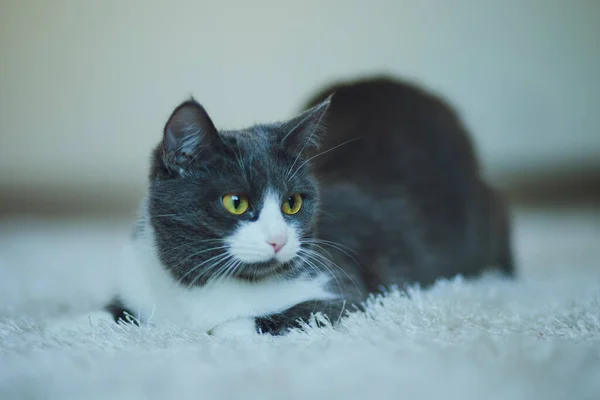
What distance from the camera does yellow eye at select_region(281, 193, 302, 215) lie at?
91 cm

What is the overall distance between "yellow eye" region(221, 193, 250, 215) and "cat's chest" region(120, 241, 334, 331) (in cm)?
14

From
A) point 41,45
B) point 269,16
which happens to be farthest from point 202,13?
point 41,45

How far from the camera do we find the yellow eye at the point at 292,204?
91 centimetres

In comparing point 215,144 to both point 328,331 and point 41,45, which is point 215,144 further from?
point 41,45

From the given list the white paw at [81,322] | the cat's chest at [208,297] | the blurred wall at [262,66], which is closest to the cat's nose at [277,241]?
the cat's chest at [208,297]

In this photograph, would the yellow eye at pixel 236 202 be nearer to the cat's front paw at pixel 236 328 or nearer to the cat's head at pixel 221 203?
the cat's head at pixel 221 203

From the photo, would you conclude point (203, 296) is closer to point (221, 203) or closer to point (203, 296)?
point (203, 296)

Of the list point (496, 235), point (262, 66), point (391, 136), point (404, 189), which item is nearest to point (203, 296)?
point (404, 189)

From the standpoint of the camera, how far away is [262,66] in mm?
2947

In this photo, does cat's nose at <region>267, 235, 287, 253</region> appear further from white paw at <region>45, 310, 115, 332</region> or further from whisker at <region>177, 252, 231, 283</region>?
white paw at <region>45, 310, 115, 332</region>

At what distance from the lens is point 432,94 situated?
1639 mm

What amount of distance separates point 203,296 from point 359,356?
368 millimetres

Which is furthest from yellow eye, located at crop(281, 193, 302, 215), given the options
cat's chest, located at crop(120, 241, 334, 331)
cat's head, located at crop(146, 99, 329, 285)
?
cat's chest, located at crop(120, 241, 334, 331)

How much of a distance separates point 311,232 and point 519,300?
0.45 metres
